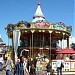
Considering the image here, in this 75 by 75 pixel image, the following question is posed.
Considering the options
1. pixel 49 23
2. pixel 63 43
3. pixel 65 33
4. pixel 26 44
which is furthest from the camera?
pixel 63 43

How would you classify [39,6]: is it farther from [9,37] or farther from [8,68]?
[8,68]

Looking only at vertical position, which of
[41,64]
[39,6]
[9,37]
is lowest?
[41,64]

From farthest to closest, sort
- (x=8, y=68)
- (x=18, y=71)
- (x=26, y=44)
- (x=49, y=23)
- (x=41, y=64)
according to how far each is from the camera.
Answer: (x=26, y=44), (x=49, y=23), (x=41, y=64), (x=8, y=68), (x=18, y=71)

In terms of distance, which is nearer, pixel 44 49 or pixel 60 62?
pixel 60 62

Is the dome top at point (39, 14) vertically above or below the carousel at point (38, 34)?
above

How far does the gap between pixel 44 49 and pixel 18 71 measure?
2549 cm

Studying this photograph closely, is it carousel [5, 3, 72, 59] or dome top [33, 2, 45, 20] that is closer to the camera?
carousel [5, 3, 72, 59]

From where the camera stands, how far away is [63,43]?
148ft

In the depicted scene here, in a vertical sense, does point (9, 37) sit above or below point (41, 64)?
above

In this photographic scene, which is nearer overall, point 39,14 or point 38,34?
point 38,34

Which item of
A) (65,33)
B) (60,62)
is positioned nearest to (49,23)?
(65,33)

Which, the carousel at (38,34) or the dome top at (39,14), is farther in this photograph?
the dome top at (39,14)

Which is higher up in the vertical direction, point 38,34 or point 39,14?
point 39,14

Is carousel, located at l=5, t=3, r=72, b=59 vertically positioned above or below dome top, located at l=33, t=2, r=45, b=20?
below
